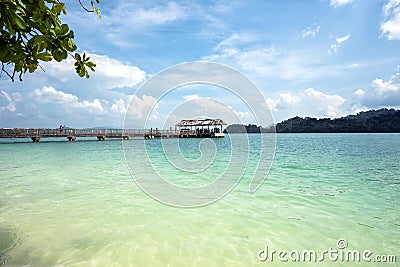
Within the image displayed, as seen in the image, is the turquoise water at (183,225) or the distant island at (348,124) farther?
the distant island at (348,124)

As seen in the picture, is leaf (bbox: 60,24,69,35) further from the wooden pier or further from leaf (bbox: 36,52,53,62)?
the wooden pier

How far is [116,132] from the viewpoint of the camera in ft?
162

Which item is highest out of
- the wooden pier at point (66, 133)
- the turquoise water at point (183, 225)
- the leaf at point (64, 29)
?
the leaf at point (64, 29)

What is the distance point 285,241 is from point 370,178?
8530mm

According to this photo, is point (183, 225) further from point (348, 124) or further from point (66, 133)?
point (348, 124)

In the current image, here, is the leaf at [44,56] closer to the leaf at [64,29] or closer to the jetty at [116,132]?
the leaf at [64,29]

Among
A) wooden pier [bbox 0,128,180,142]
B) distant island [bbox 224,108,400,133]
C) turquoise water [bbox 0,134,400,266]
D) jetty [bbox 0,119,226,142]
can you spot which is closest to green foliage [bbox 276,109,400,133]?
distant island [bbox 224,108,400,133]

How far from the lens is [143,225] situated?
17.1 feet

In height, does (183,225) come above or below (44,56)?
below

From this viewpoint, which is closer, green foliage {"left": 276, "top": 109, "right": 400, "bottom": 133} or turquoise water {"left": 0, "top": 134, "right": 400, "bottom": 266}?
turquoise water {"left": 0, "top": 134, "right": 400, "bottom": 266}

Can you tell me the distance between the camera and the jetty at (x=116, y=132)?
36.8 metres

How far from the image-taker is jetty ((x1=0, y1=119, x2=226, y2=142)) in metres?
36.8

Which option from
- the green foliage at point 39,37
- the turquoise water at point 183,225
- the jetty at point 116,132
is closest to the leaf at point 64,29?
the green foliage at point 39,37

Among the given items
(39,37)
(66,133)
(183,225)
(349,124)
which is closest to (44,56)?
(39,37)
